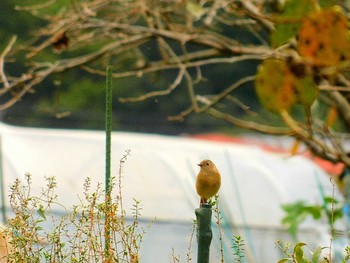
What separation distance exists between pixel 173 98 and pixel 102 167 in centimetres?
1863

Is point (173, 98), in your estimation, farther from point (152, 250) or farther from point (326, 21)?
point (326, 21)

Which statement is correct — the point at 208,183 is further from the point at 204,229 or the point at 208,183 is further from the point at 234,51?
the point at 234,51

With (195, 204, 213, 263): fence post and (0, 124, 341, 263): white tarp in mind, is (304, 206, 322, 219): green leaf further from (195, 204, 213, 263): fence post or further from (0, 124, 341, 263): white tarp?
(0, 124, 341, 263): white tarp

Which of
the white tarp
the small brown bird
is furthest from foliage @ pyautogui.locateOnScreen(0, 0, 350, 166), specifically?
the white tarp

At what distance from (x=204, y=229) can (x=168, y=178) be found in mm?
4438

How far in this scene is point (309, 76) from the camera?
1350mm

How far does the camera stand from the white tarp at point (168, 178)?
6398 millimetres

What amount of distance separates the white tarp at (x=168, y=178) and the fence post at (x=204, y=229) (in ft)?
11.4

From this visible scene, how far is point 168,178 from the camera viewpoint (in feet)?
22.4

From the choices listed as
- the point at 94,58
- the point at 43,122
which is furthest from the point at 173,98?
the point at 94,58

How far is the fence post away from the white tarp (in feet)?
11.4

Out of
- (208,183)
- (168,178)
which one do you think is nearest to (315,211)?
(208,183)

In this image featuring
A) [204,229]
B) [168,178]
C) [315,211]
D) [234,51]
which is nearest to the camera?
[204,229]

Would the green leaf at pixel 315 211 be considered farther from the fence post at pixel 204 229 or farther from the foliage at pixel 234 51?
the fence post at pixel 204 229
